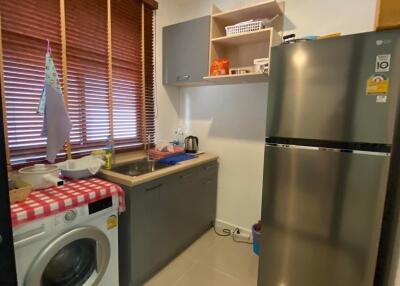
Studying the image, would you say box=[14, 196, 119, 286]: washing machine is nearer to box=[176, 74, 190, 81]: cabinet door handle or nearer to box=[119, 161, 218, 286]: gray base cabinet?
box=[119, 161, 218, 286]: gray base cabinet

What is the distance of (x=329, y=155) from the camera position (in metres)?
1.29

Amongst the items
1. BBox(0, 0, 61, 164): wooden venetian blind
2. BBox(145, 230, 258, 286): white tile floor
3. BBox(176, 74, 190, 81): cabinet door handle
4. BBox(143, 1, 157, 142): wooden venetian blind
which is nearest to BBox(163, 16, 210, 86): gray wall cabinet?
BBox(176, 74, 190, 81): cabinet door handle

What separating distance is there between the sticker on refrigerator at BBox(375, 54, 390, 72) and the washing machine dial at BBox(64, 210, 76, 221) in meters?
1.79

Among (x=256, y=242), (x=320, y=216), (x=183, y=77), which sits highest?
(x=183, y=77)

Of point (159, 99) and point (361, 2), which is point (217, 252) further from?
point (361, 2)

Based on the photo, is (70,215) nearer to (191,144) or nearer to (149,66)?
(191,144)

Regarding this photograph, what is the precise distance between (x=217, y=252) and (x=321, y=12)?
2324 millimetres

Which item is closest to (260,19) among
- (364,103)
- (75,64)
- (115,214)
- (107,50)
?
(364,103)

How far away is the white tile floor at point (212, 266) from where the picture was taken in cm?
180

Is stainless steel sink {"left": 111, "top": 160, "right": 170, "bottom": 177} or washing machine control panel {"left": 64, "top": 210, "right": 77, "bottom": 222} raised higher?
stainless steel sink {"left": 111, "top": 160, "right": 170, "bottom": 177}

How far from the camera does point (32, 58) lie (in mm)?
1515

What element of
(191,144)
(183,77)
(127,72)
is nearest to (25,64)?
(127,72)

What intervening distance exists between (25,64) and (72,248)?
4.06ft

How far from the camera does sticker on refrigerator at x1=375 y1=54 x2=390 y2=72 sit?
3.71ft
